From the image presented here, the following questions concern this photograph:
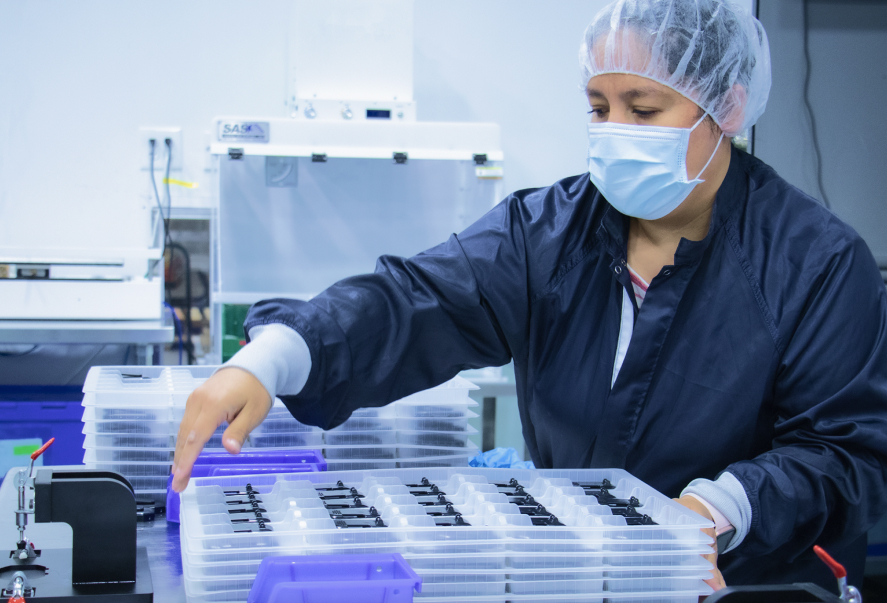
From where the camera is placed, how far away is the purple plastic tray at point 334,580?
593 mm

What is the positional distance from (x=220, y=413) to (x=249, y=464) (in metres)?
0.25

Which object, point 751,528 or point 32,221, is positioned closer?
point 751,528

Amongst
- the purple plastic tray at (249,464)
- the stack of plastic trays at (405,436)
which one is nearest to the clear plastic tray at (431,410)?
the stack of plastic trays at (405,436)

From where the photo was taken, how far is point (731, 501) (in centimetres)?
87

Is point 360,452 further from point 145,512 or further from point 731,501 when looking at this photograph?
point 731,501

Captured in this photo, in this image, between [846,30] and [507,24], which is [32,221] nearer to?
[507,24]

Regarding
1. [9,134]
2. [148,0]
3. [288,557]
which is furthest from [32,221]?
[288,557]

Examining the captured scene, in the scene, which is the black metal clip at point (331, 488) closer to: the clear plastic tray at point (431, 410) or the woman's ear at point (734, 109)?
the clear plastic tray at point (431, 410)

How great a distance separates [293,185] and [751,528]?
2.27m

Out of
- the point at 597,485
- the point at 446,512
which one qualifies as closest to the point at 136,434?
the point at 446,512

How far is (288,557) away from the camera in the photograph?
0.61m

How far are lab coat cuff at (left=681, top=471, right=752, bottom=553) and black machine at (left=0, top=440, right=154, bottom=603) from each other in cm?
59

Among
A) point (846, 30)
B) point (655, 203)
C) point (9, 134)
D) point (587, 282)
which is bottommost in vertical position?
point (587, 282)

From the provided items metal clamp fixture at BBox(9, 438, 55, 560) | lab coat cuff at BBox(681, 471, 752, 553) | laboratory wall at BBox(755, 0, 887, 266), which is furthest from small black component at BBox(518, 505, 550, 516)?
laboratory wall at BBox(755, 0, 887, 266)
